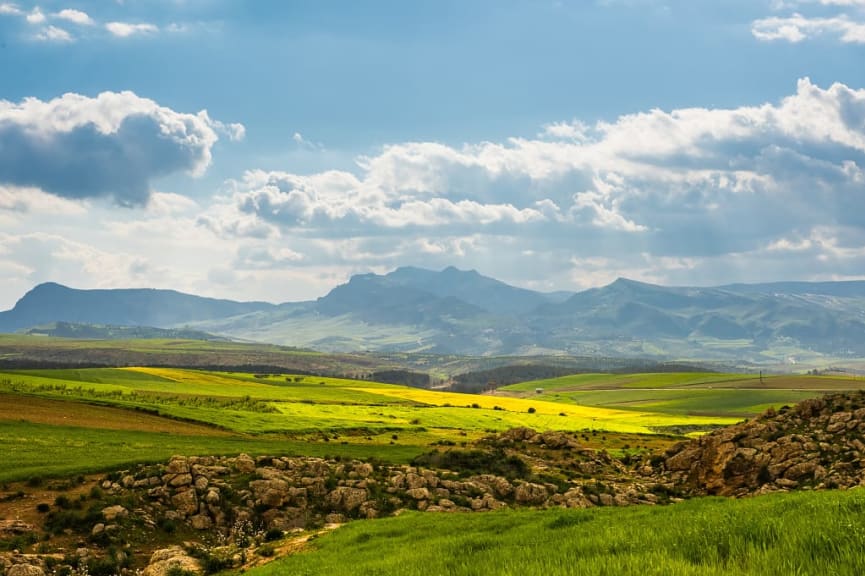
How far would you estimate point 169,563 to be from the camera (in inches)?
1013

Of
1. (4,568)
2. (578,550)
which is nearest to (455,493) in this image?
→ (4,568)

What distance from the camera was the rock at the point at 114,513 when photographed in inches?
1219

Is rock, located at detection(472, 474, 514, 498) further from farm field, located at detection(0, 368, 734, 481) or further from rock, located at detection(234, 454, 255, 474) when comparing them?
rock, located at detection(234, 454, 255, 474)

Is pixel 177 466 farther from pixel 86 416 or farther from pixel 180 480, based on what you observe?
pixel 86 416

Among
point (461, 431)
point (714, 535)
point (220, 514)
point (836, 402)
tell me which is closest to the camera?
point (714, 535)

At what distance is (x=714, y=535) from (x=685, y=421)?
161293mm

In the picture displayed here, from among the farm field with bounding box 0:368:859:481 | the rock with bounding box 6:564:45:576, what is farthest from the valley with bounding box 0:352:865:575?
the farm field with bounding box 0:368:859:481

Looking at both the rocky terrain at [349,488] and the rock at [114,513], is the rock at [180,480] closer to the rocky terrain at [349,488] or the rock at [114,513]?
the rocky terrain at [349,488]

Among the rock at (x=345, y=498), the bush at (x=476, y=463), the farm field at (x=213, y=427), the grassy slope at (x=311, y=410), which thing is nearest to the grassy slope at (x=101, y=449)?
the farm field at (x=213, y=427)

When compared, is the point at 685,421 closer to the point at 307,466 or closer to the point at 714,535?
the point at 307,466

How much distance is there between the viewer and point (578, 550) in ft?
41.0

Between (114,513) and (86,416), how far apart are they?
50.5m

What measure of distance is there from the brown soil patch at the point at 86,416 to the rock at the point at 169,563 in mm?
44297

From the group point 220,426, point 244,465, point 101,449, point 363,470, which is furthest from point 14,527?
point 220,426
